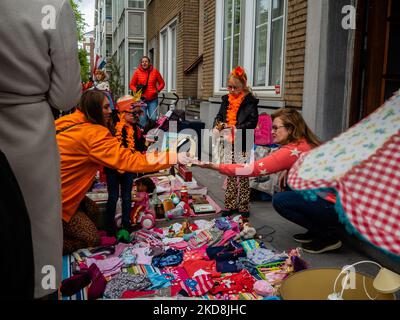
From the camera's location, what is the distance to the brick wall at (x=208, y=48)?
9.93m

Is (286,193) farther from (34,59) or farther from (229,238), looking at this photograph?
(34,59)

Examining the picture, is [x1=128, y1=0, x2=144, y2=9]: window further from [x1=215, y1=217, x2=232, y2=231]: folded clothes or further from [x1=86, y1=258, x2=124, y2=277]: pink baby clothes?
[x1=86, y1=258, x2=124, y2=277]: pink baby clothes

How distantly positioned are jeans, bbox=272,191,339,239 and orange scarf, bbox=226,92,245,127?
1522 mm

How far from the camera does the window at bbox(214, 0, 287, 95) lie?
270 inches

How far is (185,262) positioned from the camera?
12.7ft

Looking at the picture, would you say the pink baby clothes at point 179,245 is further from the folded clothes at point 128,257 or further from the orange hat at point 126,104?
the orange hat at point 126,104

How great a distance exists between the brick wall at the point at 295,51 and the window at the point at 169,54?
9.94 metres

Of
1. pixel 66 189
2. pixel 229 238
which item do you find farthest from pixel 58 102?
pixel 229 238

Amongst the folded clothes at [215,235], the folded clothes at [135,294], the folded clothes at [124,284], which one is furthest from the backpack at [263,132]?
the folded clothes at [135,294]

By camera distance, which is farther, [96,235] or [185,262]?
[96,235]

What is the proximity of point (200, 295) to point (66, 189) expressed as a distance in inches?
60.8

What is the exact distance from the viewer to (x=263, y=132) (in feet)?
17.5

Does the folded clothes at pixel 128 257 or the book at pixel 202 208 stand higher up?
the book at pixel 202 208
